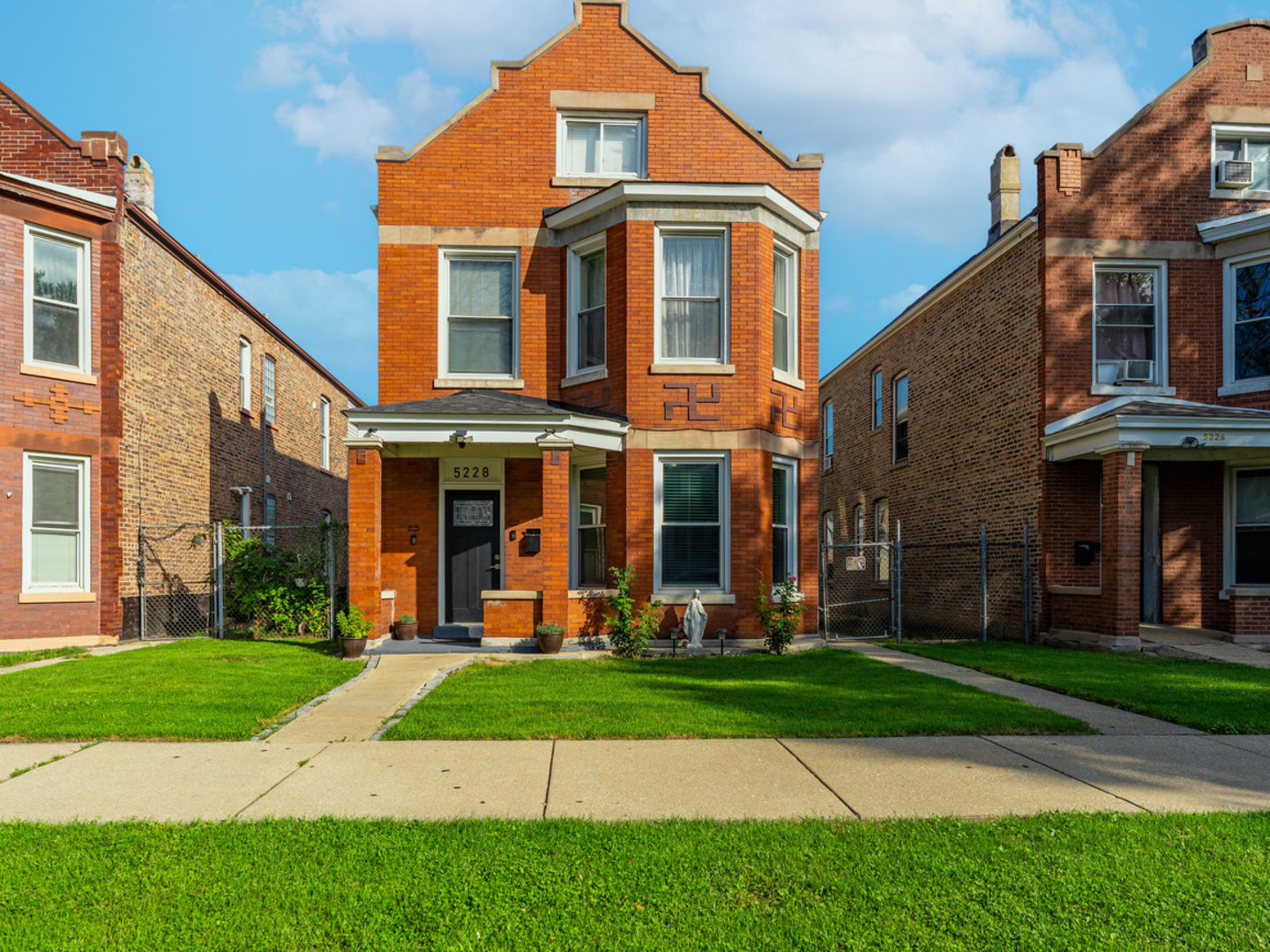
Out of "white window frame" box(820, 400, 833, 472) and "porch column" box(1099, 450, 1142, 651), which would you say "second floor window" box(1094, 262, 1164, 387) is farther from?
"white window frame" box(820, 400, 833, 472)

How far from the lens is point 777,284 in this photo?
47.3 ft

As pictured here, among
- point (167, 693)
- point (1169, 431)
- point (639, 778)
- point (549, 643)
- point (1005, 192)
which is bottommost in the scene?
point (549, 643)

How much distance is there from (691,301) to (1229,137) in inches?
399

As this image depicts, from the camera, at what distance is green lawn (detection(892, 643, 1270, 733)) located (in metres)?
7.99

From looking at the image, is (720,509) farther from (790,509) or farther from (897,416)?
(897,416)

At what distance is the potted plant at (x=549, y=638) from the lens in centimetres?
1223

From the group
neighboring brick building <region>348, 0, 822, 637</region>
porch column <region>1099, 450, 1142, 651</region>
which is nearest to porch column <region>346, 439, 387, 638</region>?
neighboring brick building <region>348, 0, 822, 637</region>

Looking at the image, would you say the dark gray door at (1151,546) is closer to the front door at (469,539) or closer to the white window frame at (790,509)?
the white window frame at (790,509)

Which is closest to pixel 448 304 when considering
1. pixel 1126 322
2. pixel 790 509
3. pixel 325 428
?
pixel 790 509

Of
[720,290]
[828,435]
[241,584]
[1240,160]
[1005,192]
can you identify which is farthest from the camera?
[828,435]

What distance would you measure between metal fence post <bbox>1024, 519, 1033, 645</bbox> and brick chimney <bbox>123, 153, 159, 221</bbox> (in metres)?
17.3

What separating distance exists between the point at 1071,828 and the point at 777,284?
1103 cm

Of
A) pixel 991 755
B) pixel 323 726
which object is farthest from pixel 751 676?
pixel 323 726

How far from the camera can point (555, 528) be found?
41.6 ft
